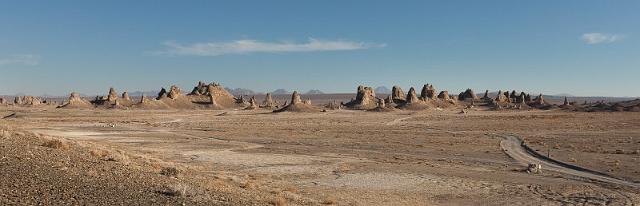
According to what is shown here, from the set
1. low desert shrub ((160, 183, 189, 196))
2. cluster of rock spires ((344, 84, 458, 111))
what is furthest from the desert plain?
cluster of rock spires ((344, 84, 458, 111))

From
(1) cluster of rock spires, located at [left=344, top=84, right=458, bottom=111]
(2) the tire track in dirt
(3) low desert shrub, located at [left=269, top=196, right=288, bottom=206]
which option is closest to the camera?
(3) low desert shrub, located at [left=269, top=196, right=288, bottom=206]

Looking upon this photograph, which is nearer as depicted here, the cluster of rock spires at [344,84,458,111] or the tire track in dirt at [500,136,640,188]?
the tire track in dirt at [500,136,640,188]

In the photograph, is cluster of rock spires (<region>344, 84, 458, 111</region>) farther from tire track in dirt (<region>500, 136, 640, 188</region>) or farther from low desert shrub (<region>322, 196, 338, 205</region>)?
low desert shrub (<region>322, 196, 338, 205</region>)

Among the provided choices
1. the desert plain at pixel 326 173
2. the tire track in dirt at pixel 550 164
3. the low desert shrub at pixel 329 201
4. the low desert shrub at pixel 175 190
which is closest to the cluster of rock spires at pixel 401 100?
the tire track in dirt at pixel 550 164

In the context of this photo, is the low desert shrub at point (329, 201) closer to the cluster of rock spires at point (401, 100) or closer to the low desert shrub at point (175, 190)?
the low desert shrub at point (175, 190)

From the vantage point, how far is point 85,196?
13891 mm

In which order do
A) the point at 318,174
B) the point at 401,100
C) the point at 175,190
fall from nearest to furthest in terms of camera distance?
the point at 175,190 → the point at 318,174 → the point at 401,100

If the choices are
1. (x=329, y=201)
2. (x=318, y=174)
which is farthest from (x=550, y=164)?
(x=329, y=201)

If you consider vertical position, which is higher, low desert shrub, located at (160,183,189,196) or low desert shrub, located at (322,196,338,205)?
low desert shrub, located at (160,183,189,196)

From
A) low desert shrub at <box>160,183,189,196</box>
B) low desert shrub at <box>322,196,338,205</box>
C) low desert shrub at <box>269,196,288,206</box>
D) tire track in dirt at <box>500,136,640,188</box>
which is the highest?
low desert shrub at <box>160,183,189,196</box>

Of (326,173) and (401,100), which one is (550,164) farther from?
(401,100)

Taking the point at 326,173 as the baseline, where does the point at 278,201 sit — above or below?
above

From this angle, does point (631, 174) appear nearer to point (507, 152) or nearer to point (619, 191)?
point (619, 191)

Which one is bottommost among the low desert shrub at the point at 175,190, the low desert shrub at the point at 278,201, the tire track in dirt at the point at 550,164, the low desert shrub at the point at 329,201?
the tire track in dirt at the point at 550,164
